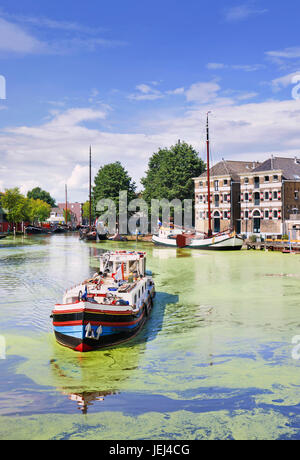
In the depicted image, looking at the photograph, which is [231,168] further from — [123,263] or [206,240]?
[123,263]

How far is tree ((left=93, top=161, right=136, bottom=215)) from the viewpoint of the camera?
314 feet

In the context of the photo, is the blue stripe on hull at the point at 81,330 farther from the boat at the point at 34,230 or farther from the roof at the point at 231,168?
the boat at the point at 34,230

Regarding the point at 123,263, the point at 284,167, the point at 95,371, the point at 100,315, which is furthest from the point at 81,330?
the point at 284,167

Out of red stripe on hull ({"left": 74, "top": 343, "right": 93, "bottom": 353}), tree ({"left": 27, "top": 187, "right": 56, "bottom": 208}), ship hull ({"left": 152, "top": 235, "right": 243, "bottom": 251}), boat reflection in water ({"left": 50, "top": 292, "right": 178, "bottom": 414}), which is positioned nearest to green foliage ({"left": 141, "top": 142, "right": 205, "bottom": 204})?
ship hull ({"left": 152, "top": 235, "right": 243, "bottom": 251})

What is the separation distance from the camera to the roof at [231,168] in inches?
3063

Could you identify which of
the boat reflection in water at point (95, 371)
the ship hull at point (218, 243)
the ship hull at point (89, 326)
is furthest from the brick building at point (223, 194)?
the boat reflection in water at point (95, 371)

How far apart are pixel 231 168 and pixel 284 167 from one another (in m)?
11.9

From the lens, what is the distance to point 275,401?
11805 millimetres

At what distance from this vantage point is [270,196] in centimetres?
6900

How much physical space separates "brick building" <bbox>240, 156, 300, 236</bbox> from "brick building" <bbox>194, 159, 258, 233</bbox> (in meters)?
3.17

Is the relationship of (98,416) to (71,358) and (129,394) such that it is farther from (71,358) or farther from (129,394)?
(71,358)

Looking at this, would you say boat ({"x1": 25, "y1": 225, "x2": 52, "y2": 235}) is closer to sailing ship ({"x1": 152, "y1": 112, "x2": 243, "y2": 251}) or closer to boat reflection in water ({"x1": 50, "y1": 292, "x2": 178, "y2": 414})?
sailing ship ({"x1": 152, "y1": 112, "x2": 243, "y2": 251})
